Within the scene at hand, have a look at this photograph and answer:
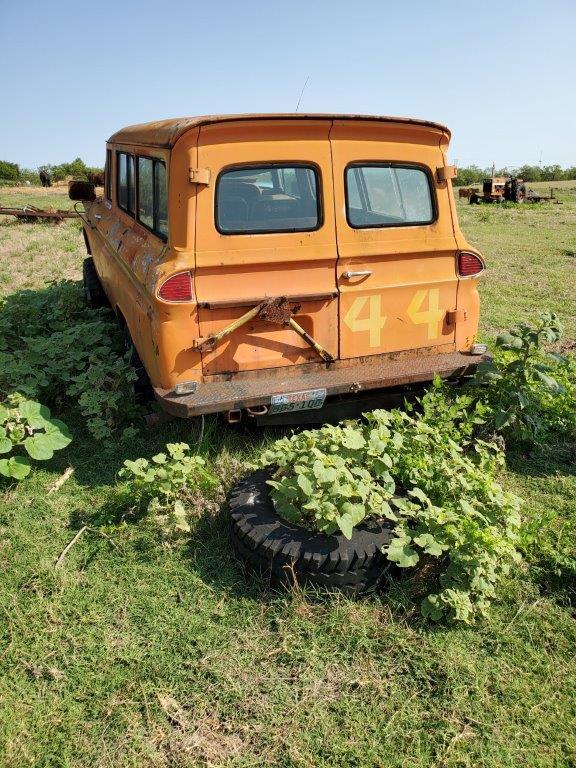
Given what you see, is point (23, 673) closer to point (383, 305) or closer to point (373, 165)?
point (383, 305)

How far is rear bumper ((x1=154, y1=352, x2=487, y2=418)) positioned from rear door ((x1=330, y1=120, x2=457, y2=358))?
0.11 meters

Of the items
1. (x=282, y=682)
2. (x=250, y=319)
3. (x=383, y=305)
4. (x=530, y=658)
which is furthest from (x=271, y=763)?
(x=383, y=305)

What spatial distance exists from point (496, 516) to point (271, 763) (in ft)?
5.11

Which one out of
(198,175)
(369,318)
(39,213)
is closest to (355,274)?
(369,318)

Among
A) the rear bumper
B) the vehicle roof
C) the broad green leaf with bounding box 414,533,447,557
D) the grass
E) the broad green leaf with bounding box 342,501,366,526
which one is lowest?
the grass

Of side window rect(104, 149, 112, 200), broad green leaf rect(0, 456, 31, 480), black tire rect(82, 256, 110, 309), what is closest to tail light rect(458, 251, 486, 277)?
→ broad green leaf rect(0, 456, 31, 480)

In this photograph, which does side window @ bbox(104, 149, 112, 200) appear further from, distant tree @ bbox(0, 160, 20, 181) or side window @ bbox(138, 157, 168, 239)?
distant tree @ bbox(0, 160, 20, 181)

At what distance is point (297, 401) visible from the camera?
355 cm

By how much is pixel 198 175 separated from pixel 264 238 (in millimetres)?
521

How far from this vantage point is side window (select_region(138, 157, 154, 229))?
4070mm

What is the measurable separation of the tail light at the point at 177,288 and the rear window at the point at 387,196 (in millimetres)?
1127

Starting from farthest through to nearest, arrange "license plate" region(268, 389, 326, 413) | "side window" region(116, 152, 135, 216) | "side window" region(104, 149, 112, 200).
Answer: "side window" region(104, 149, 112, 200), "side window" region(116, 152, 135, 216), "license plate" region(268, 389, 326, 413)

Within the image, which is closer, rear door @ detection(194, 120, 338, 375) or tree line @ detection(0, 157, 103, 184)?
rear door @ detection(194, 120, 338, 375)

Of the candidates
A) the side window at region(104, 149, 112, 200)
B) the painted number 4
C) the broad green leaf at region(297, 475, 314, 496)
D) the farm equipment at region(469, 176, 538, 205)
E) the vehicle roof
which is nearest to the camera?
the broad green leaf at region(297, 475, 314, 496)
